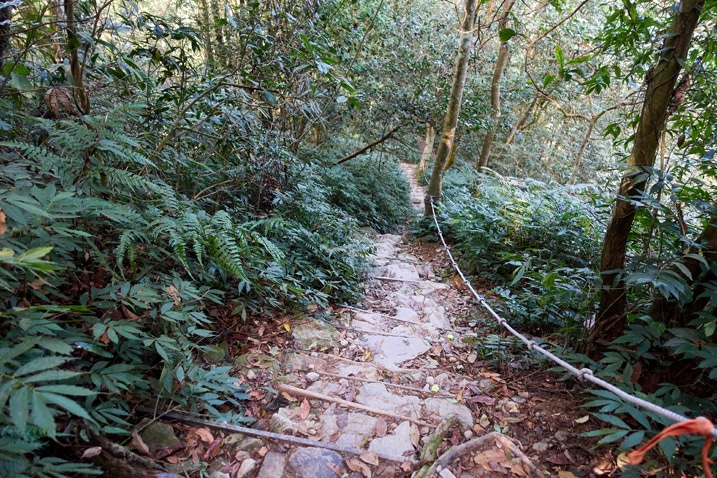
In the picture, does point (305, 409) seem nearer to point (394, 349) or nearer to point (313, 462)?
point (313, 462)

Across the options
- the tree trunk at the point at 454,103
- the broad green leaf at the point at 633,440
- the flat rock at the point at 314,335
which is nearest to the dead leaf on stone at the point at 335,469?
the flat rock at the point at 314,335

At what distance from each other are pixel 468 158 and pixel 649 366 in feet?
50.6

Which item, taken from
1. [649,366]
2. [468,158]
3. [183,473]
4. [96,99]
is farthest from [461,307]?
[468,158]

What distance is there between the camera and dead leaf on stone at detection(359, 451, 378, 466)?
194cm

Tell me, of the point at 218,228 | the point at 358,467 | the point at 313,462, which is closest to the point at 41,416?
the point at 313,462

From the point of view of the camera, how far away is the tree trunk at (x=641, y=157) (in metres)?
2.12

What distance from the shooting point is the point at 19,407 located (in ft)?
3.34

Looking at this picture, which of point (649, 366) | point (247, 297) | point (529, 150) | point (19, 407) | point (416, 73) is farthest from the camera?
point (529, 150)

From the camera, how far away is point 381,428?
2207 millimetres

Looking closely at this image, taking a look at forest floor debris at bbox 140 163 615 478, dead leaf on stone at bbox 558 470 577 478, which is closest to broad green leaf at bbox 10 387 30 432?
forest floor debris at bbox 140 163 615 478

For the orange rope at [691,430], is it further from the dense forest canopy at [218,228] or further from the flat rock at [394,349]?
the flat rock at [394,349]

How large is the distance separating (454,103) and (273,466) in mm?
6696

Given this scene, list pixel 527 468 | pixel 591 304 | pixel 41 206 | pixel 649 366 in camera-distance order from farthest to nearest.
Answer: pixel 591 304, pixel 649 366, pixel 527 468, pixel 41 206

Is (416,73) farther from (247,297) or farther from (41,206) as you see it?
(41,206)
